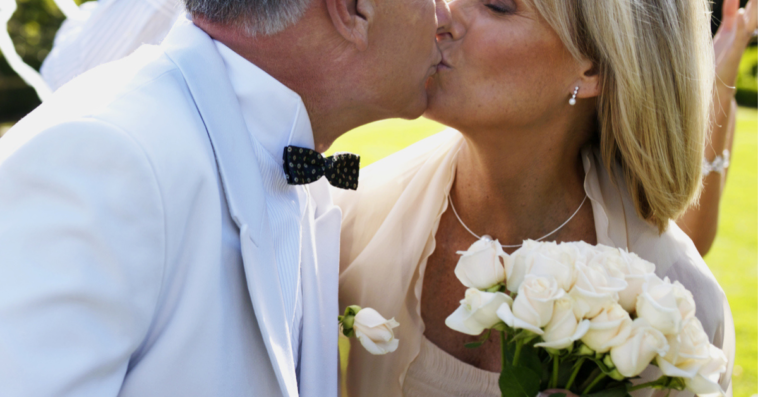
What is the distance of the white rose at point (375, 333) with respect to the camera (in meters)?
2.06

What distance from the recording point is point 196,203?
5.49 ft

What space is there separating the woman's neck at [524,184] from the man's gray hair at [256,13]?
48.5 inches

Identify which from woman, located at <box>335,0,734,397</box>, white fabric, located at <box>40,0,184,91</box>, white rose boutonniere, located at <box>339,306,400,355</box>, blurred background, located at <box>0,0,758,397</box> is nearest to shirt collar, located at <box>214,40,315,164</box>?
white rose boutonniere, located at <box>339,306,400,355</box>

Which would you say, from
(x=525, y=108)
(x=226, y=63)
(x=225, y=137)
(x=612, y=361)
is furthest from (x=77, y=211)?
(x=525, y=108)

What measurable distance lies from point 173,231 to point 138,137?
25 centimetres

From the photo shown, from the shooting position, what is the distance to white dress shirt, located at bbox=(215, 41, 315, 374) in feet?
6.45

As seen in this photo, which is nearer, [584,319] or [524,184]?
[584,319]

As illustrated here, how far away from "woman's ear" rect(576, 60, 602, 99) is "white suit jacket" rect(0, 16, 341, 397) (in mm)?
1628

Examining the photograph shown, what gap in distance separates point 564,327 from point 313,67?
113 centimetres

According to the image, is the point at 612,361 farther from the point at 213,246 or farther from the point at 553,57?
the point at 553,57

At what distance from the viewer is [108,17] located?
12.8 feet

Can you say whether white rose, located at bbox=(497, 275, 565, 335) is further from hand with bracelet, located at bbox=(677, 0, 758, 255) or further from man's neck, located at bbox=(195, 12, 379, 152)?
hand with bracelet, located at bbox=(677, 0, 758, 255)

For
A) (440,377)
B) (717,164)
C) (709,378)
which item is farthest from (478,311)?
(717,164)

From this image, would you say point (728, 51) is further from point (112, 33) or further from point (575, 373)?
point (112, 33)
